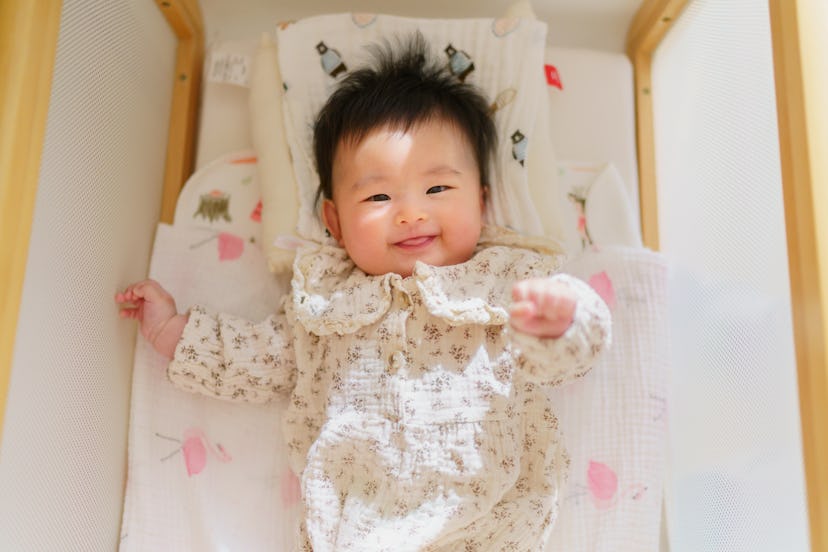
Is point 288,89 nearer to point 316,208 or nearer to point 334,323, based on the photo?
point 316,208

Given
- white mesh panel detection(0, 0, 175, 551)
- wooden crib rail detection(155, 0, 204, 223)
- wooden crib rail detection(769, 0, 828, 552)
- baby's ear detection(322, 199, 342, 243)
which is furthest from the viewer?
wooden crib rail detection(155, 0, 204, 223)

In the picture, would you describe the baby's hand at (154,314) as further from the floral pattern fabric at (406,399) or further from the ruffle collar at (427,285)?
the ruffle collar at (427,285)

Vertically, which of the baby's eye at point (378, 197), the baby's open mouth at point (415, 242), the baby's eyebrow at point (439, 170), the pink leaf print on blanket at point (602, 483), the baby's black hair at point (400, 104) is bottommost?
the pink leaf print on blanket at point (602, 483)

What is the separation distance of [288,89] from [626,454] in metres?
0.87

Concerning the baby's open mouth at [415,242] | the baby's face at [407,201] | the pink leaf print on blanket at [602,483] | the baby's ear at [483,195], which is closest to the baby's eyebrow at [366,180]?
the baby's face at [407,201]

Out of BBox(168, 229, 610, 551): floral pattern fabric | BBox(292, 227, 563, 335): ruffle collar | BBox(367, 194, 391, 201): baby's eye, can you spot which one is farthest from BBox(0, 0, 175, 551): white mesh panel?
BBox(367, 194, 391, 201): baby's eye

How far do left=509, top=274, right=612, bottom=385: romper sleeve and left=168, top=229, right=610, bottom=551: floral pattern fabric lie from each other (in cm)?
5

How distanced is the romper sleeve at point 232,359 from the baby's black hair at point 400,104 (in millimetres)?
270

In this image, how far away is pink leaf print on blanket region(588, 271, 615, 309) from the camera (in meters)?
1.30

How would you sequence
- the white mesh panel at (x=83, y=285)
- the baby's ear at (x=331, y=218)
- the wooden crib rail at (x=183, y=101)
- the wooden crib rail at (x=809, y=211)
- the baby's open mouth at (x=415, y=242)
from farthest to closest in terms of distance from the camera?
1. the wooden crib rail at (x=183, y=101)
2. the baby's ear at (x=331, y=218)
3. the baby's open mouth at (x=415, y=242)
4. the white mesh panel at (x=83, y=285)
5. the wooden crib rail at (x=809, y=211)

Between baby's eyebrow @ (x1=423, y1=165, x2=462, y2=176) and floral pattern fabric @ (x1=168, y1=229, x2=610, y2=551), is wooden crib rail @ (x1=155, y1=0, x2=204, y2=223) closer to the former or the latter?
floral pattern fabric @ (x1=168, y1=229, x2=610, y2=551)

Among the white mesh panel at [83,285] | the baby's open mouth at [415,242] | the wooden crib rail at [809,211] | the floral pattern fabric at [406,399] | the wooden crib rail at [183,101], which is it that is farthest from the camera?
the wooden crib rail at [183,101]

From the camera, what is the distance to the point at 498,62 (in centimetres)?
138

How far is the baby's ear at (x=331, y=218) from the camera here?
4.22 ft
